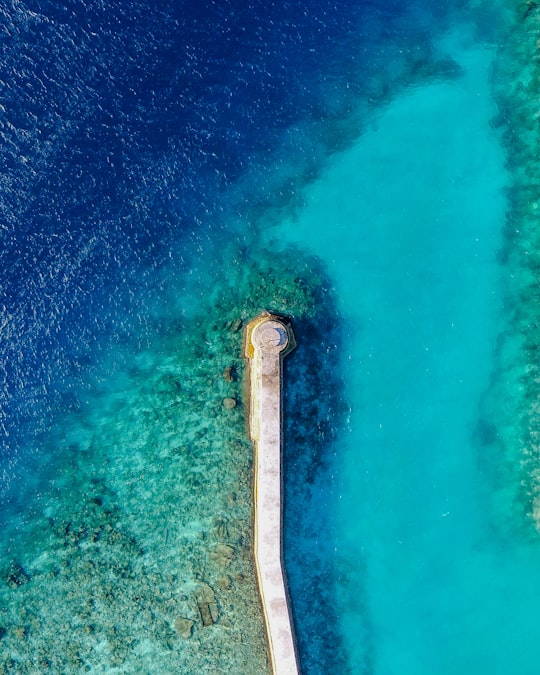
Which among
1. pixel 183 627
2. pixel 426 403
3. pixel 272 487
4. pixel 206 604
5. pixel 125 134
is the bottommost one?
pixel 183 627

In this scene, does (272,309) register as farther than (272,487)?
Yes

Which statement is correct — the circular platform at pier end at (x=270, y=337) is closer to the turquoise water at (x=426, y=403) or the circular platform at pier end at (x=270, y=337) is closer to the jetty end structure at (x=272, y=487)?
the jetty end structure at (x=272, y=487)

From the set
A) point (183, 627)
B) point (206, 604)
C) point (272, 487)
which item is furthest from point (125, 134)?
point (183, 627)

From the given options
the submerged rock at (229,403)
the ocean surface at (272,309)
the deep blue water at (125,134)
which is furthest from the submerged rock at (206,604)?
the deep blue water at (125,134)

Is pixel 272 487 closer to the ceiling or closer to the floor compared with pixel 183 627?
closer to the ceiling

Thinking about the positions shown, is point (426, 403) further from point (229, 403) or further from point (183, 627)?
point (183, 627)

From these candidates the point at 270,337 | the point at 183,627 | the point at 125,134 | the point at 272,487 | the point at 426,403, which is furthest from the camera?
the point at 125,134

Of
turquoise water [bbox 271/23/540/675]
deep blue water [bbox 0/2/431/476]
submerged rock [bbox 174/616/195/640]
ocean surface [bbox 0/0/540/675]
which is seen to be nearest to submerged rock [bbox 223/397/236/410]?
ocean surface [bbox 0/0/540/675]

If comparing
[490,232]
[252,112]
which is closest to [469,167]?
[490,232]
